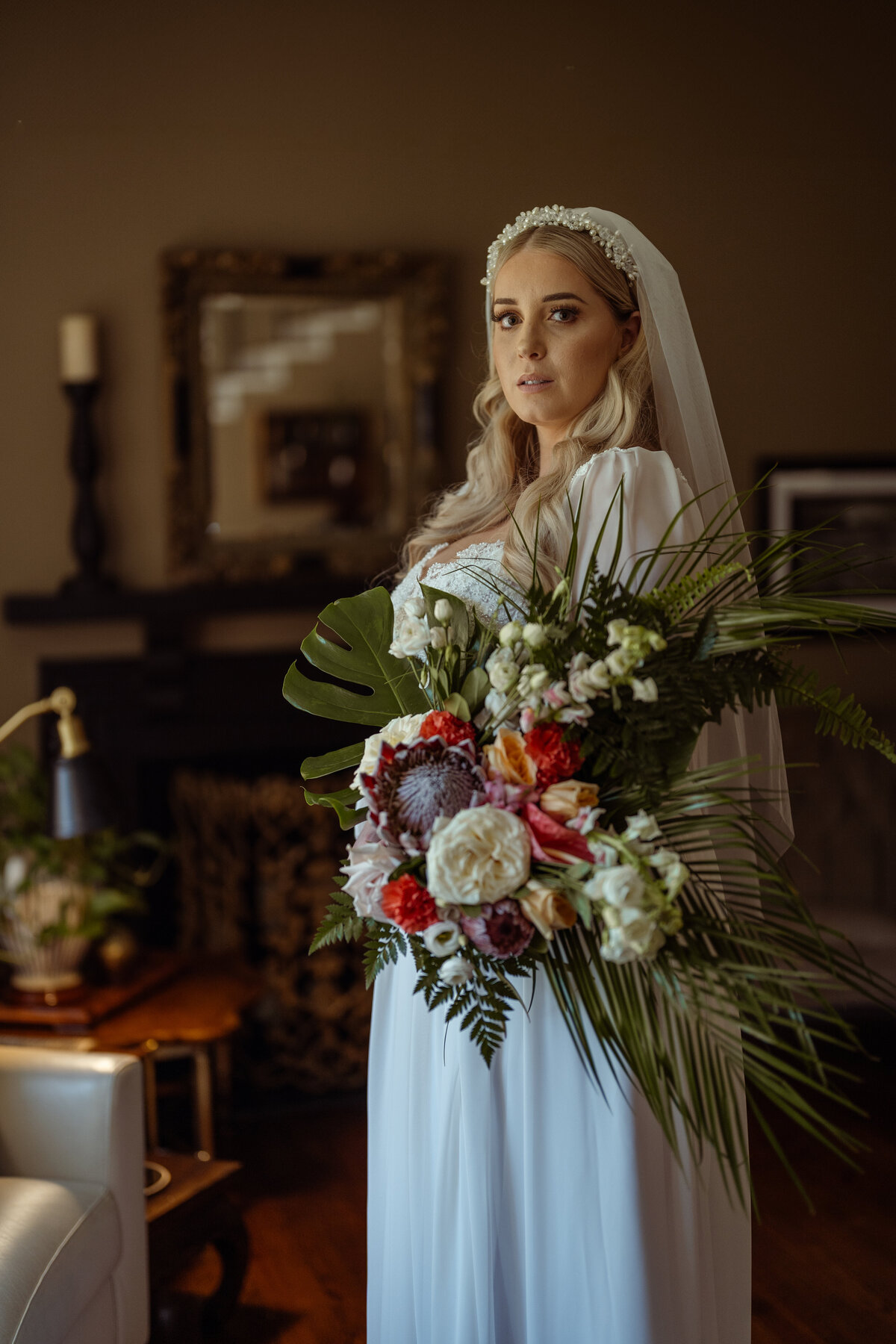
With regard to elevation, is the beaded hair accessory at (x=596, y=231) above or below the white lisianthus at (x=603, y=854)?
above

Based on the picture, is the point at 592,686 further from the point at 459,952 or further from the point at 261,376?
the point at 261,376

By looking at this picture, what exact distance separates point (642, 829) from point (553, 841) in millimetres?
88

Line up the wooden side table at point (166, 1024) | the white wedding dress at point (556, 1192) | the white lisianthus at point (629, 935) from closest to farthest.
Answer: the white lisianthus at point (629, 935)
the white wedding dress at point (556, 1192)
the wooden side table at point (166, 1024)

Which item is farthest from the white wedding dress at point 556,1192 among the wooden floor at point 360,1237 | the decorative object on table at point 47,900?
the decorative object on table at point 47,900

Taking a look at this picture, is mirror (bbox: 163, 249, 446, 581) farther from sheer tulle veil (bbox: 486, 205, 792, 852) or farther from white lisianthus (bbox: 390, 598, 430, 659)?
white lisianthus (bbox: 390, 598, 430, 659)

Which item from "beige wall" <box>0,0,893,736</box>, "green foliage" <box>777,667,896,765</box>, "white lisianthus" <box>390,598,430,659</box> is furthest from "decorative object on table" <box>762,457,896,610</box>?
"white lisianthus" <box>390,598,430,659</box>

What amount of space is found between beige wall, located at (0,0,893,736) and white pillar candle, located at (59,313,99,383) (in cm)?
12

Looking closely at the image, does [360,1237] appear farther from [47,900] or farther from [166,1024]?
[47,900]

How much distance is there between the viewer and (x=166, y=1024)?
266 centimetres

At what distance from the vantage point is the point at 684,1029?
122 cm

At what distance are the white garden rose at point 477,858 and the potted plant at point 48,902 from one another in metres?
1.87

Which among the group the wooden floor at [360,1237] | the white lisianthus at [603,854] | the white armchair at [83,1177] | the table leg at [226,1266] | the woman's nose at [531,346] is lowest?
the wooden floor at [360,1237]

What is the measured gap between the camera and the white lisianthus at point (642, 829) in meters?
1.10

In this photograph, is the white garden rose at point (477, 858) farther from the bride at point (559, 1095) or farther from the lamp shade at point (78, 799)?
the lamp shade at point (78, 799)
